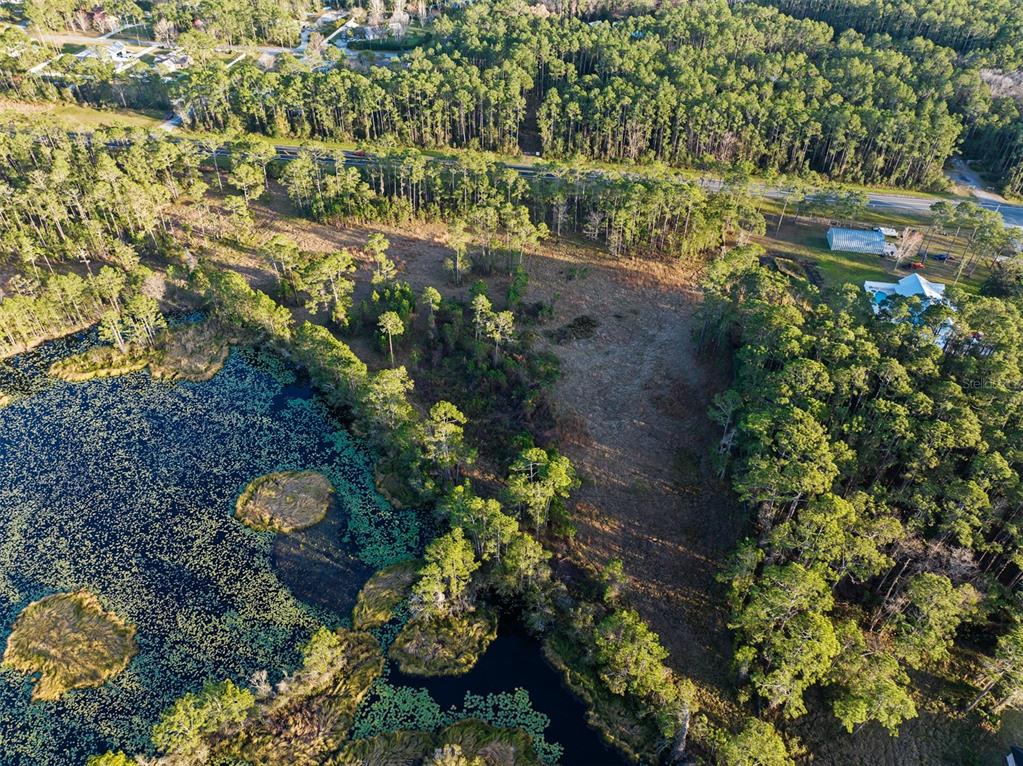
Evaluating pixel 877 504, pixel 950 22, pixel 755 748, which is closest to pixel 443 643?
pixel 755 748

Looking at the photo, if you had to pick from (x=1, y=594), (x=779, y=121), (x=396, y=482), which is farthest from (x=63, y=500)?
(x=779, y=121)

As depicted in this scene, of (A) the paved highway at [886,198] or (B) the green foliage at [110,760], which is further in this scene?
(A) the paved highway at [886,198]

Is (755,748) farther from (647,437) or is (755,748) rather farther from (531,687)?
(647,437)

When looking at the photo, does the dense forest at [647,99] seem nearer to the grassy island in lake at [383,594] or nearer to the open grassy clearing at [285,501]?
the open grassy clearing at [285,501]

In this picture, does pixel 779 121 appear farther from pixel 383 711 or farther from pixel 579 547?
pixel 383 711

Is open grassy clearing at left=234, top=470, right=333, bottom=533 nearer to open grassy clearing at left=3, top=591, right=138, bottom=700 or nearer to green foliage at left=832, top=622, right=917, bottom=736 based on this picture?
open grassy clearing at left=3, top=591, right=138, bottom=700

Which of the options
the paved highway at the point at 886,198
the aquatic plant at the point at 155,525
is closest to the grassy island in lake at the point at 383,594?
the aquatic plant at the point at 155,525
